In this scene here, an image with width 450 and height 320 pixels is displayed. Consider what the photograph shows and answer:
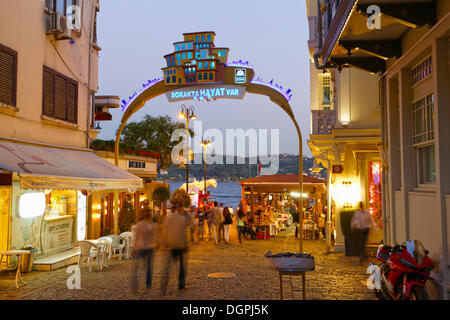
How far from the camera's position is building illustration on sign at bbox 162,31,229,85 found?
16.8 meters

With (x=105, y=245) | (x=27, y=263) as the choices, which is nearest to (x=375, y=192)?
(x=105, y=245)

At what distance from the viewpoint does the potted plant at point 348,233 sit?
47.2 ft

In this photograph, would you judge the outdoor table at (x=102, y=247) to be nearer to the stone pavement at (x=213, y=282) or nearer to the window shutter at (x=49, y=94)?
the stone pavement at (x=213, y=282)

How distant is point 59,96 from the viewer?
13422mm

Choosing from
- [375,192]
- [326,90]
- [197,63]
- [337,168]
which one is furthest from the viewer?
[326,90]

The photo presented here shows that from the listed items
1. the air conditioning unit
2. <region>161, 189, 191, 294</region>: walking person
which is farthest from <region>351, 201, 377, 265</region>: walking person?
the air conditioning unit

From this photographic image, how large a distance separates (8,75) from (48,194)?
4.26m

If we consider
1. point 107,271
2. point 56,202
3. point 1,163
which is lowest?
point 107,271

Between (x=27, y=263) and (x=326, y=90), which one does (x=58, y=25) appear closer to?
(x=27, y=263)

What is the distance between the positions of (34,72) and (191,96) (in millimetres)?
6566

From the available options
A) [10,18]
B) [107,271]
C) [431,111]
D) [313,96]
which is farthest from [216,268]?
[313,96]

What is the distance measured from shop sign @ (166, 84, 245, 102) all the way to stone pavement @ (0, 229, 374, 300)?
6375 mm

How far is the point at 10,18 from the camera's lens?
35.8 ft

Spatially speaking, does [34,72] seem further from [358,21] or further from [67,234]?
[358,21]
